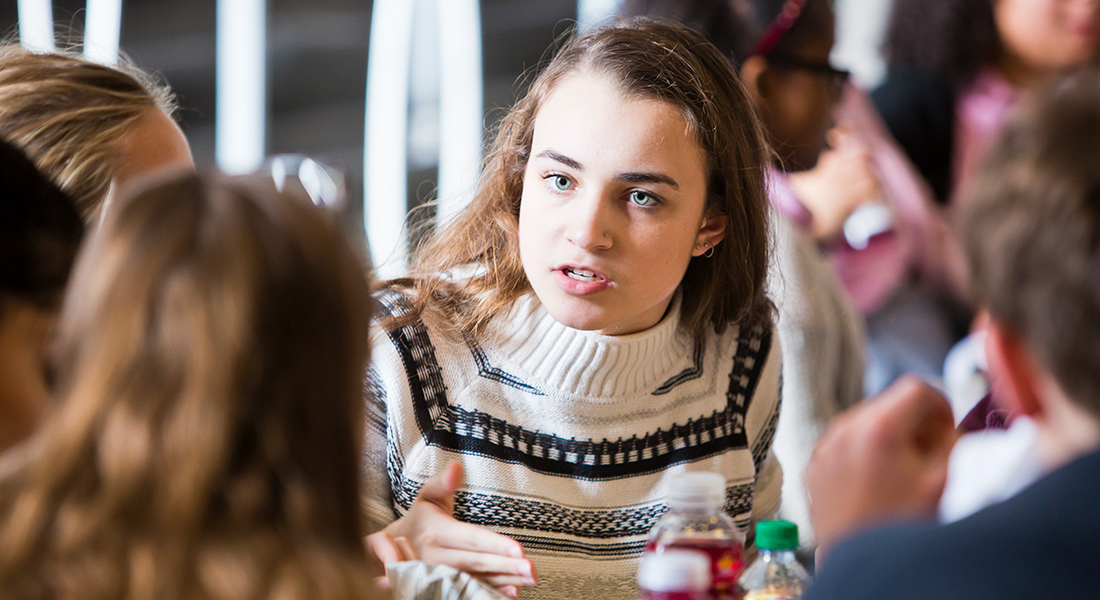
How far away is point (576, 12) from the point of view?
412cm

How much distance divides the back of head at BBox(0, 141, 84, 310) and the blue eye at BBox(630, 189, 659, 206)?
2.27ft

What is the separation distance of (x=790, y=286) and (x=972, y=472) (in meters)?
0.53

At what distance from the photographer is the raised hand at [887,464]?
86 centimetres

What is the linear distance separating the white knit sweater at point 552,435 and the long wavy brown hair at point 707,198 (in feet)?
0.20

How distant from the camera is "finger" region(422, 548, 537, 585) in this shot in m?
1.07

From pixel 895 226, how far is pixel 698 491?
67.2 inches

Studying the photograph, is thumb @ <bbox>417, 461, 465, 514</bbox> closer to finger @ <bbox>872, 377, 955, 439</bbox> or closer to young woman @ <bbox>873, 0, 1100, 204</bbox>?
finger @ <bbox>872, 377, 955, 439</bbox>

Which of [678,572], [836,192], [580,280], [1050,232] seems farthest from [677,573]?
[836,192]

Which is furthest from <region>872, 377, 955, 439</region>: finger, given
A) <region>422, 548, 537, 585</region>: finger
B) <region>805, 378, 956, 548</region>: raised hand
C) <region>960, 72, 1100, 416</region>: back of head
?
<region>422, 548, 537, 585</region>: finger

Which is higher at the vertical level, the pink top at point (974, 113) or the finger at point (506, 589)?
the pink top at point (974, 113)

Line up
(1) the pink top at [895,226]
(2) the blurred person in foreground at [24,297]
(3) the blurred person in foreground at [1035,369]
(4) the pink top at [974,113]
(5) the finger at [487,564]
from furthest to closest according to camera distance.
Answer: (4) the pink top at [974,113]
(1) the pink top at [895,226]
(5) the finger at [487,564]
(2) the blurred person in foreground at [24,297]
(3) the blurred person in foreground at [1035,369]

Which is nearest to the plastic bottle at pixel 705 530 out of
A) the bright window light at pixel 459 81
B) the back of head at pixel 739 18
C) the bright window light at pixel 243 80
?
the back of head at pixel 739 18

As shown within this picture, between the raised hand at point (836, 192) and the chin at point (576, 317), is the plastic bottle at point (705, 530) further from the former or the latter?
the raised hand at point (836, 192)

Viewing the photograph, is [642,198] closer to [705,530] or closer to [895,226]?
[705,530]
